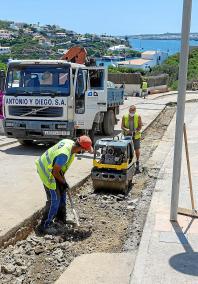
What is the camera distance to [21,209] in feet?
25.1

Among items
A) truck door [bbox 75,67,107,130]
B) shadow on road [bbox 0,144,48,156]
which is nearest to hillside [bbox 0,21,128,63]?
truck door [bbox 75,67,107,130]

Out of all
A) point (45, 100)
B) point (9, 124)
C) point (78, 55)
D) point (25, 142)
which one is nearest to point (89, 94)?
point (45, 100)

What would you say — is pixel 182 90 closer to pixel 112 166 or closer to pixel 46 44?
pixel 112 166

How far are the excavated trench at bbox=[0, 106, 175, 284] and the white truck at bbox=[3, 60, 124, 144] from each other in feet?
10.2

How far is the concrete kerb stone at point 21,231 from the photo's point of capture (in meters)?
6.45

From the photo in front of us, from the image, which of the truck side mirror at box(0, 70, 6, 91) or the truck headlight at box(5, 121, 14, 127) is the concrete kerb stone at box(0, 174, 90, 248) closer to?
the truck headlight at box(5, 121, 14, 127)

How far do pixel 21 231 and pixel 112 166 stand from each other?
100.0 inches

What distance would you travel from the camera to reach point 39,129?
12758 mm

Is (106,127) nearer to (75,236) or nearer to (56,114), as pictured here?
(56,114)

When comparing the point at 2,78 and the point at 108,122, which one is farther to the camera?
A: the point at 108,122

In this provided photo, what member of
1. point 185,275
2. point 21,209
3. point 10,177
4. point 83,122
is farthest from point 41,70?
point 185,275

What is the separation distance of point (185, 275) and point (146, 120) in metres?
16.4

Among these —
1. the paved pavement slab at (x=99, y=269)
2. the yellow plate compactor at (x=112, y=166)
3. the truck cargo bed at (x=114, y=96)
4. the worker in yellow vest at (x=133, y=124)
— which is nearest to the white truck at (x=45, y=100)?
the worker in yellow vest at (x=133, y=124)

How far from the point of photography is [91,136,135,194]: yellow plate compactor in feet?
28.9
